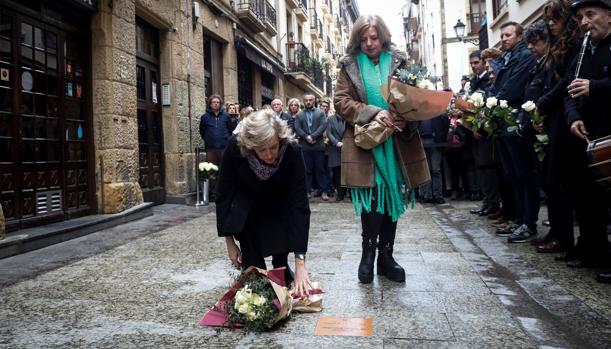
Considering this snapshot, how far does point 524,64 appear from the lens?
4.73 metres

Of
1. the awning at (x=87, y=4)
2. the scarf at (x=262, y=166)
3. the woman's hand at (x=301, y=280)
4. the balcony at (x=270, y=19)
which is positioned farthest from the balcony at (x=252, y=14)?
the woman's hand at (x=301, y=280)

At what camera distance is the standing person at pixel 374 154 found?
10.9 ft

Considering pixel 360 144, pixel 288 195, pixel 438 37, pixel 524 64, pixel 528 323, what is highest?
pixel 438 37

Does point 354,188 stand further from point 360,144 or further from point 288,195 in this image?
point 288,195

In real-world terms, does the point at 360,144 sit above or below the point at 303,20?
below

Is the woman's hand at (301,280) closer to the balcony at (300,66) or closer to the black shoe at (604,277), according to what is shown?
the black shoe at (604,277)

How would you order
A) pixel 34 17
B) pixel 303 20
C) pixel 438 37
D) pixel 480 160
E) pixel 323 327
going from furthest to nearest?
pixel 438 37 → pixel 303 20 → pixel 480 160 → pixel 34 17 → pixel 323 327

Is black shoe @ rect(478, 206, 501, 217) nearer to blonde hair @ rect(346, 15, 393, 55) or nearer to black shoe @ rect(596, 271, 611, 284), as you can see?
black shoe @ rect(596, 271, 611, 284)

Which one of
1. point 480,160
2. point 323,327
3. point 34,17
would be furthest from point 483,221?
point 34,17

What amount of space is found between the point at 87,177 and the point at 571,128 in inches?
228

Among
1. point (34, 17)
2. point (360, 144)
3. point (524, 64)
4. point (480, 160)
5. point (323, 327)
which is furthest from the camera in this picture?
point (480, 160)

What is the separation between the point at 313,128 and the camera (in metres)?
9.31

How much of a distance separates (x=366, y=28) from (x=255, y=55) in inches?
436

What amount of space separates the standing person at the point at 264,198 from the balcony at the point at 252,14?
11.3 metres
